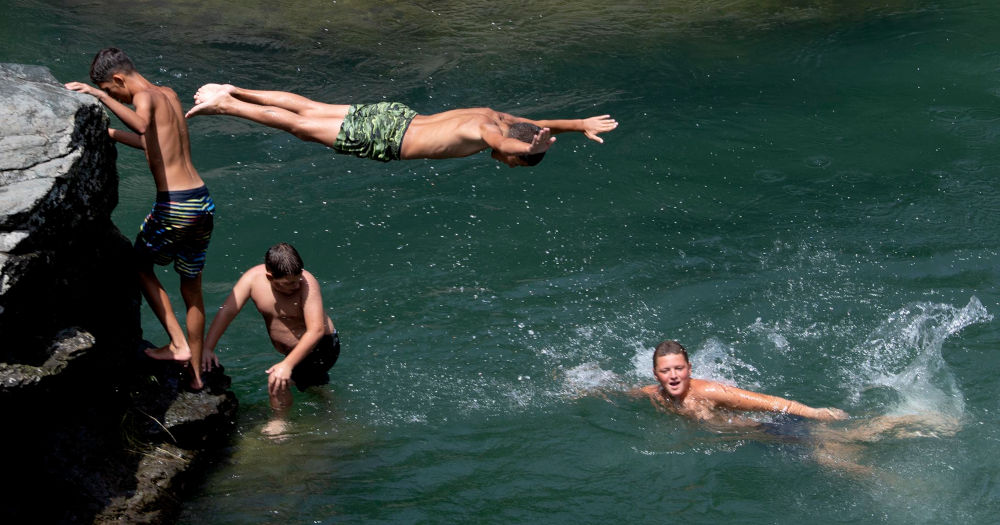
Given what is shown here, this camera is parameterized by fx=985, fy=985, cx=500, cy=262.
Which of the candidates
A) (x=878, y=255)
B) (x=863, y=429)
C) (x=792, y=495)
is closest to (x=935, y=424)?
(x=863, y=429)

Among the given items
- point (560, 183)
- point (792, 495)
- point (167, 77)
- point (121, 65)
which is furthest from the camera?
point (167, 77)

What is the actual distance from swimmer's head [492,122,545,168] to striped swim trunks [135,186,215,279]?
1.95 metres

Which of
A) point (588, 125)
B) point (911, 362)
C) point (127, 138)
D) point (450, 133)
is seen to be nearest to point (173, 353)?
point (127, 138)

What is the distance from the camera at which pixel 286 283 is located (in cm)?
645

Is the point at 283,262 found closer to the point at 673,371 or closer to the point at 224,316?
the point at 224,316

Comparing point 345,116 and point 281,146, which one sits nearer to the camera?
point 345,116

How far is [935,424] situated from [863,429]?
0.57 meters

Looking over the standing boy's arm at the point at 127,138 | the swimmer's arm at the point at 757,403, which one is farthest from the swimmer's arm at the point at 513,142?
the swimmer's arm at the point at 757,403

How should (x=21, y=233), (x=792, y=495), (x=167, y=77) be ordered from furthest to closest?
1. (x=167, y=77)
2. (x=792, y=495)
3. (x=21, y=233)

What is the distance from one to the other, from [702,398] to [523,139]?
246 centimetres

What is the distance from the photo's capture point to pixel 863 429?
7.40 meters

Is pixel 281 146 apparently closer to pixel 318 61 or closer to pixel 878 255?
pixel 318 61

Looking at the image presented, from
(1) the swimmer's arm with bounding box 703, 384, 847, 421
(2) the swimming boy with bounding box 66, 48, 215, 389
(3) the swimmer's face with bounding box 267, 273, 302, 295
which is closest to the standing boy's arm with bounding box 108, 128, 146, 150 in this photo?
(2) the swimming boy with bounding box 66, 48, 215, 389

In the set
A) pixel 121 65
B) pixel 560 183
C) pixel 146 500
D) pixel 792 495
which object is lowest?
pixel 792 495
